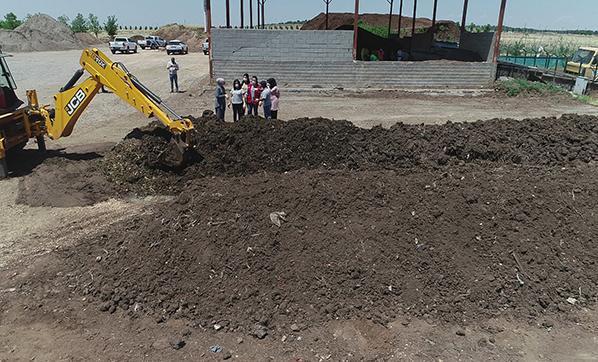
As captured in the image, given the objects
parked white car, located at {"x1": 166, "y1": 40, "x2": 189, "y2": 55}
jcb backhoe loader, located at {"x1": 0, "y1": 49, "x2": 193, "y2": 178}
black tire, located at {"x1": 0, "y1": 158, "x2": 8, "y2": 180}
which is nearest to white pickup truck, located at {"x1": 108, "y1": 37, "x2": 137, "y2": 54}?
parked white car, located at {"x1": 166, "y1": 40, "x2": 189, "y2": 55}

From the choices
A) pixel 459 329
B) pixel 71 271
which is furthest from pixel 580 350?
pixel 71 271

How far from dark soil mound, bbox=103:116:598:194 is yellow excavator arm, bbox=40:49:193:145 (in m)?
0.81

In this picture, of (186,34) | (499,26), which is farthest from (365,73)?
(186,34)

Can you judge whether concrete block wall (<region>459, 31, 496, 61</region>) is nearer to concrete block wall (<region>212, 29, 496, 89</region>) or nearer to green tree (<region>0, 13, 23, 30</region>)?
concrete block wall (<region>212, 29, 496, 89</region>)

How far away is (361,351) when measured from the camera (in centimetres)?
470

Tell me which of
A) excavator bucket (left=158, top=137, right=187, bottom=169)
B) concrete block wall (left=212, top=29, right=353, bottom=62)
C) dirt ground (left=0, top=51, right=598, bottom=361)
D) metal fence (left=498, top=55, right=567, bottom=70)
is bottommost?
dirt ground (left=0, top=51, right=598, bottom=361)

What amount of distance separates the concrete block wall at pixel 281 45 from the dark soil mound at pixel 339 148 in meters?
12.3

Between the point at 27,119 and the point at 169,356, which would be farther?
the point at 27,119

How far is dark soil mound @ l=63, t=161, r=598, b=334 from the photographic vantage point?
5273mm

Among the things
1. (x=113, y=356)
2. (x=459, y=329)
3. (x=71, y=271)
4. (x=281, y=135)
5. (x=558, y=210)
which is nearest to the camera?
(x=113, y=356)

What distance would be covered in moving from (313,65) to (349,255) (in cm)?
1701

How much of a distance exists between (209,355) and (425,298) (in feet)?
8.30

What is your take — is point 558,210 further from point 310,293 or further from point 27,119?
point 27,119

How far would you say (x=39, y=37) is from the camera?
53.2 meters
